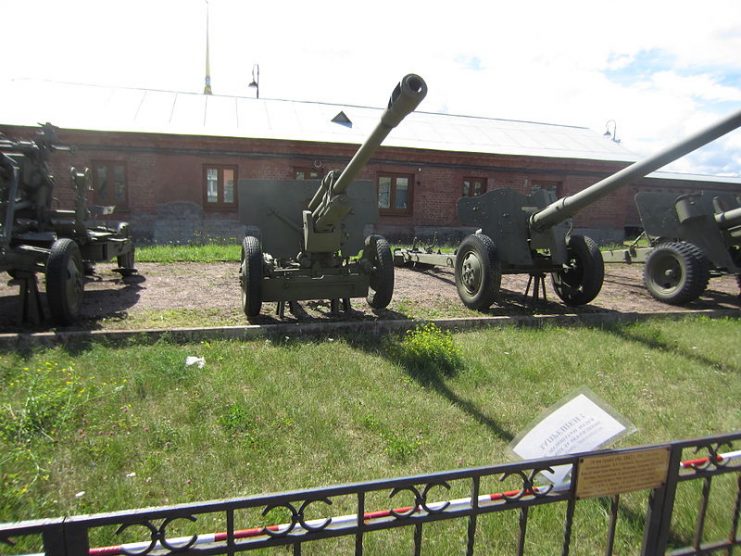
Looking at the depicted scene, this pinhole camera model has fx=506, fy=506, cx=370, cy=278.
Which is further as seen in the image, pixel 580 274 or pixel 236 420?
pixel 580 274

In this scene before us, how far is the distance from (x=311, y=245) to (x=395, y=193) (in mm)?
11552

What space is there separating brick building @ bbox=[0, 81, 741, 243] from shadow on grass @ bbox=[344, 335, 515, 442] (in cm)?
867

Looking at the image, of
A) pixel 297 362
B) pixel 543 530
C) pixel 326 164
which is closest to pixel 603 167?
pixel 326 164

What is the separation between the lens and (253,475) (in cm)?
264

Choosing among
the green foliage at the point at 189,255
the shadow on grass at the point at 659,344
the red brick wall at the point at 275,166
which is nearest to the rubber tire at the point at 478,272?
the shadow on grass at the point at 659,344

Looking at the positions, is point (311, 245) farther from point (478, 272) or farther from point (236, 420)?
point (236, 420)

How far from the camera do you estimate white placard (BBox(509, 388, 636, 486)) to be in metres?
1.77

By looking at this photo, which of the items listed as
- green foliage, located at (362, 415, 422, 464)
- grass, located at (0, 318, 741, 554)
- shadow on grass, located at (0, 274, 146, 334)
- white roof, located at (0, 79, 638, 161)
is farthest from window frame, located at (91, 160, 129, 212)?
green foliage, located at (362, 415, 422, 464)

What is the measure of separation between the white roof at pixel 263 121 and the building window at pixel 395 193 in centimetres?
113

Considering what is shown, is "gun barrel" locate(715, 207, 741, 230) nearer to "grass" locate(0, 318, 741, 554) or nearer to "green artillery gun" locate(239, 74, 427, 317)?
"grass" locate(0, 318, 741, 554)

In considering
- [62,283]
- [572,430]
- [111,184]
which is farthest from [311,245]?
[111,184]

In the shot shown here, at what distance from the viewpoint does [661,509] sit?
1.67 m

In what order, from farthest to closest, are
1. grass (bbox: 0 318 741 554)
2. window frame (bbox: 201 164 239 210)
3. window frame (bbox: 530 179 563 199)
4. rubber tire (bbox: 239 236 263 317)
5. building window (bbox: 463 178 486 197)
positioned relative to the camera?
1. window frame (bbox: 530 179 563 199)
2. building window (bbox: 463 178 486 197)
3. window frame (bbox: 201 164 239 210)
4. rubber tire (bbox: 239 236 263 317)
5. grass (bbox: 0 318 741 554)

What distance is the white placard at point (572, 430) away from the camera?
1771 millimetres
